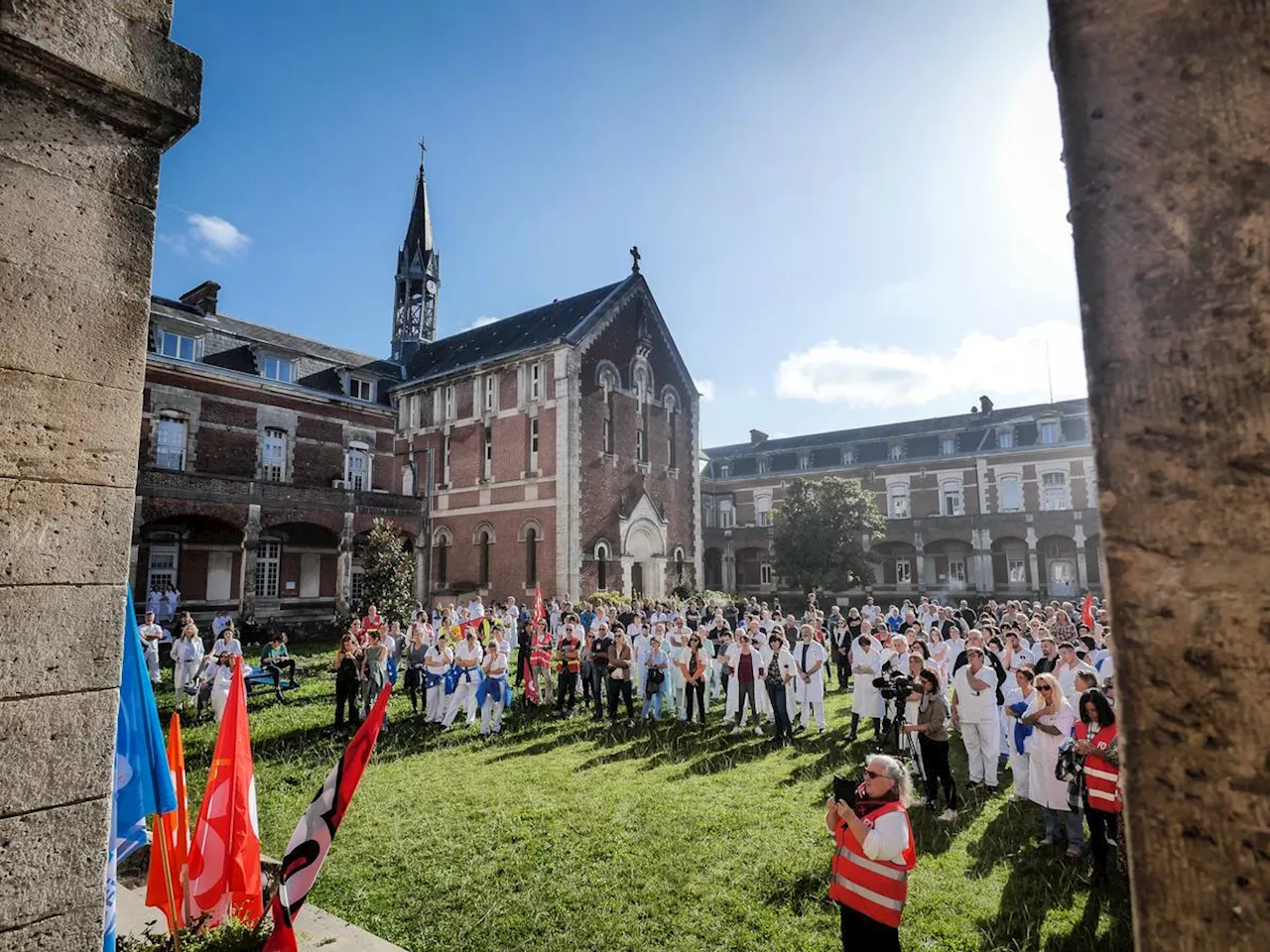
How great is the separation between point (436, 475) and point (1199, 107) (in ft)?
113

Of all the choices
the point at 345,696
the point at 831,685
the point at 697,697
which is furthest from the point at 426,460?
the point at 697,697

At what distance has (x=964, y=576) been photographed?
43000 mm

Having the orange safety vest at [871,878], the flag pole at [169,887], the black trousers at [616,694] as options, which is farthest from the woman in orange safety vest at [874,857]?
the black trousers at [616,694]

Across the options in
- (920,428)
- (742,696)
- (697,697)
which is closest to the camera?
(742,696)

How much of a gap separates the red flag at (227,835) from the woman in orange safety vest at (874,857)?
4174 millimetres

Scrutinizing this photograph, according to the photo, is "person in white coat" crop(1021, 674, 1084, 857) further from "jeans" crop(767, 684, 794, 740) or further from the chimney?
the chimney

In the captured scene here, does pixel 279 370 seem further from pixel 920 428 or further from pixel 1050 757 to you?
pixel 920 428

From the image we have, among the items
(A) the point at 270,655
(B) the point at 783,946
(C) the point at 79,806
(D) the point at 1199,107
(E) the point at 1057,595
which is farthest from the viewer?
(E) the point at 1057,595

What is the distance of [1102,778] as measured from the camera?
249 inches

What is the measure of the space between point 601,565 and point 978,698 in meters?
21.9

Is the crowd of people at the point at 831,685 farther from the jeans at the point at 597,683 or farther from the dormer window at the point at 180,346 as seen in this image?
the dormer window at the point at 180,346

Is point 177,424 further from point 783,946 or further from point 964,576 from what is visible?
point 964,576

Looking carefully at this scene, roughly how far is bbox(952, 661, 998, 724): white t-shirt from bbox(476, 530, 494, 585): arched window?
80.8 feet

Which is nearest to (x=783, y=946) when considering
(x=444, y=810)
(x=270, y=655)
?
(x=444, y=810)
